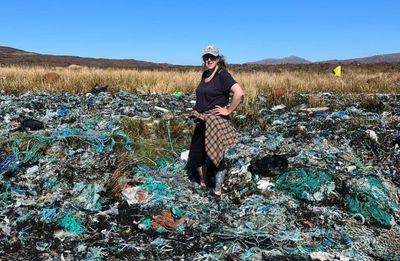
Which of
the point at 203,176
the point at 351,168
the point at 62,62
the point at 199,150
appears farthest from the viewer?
the point at 62,62

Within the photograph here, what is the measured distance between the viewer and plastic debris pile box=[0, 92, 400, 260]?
363 cm

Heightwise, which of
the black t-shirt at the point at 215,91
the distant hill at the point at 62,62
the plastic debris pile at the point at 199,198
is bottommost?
the distant hill at the point at 62,62

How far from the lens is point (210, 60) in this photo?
13.4 feet

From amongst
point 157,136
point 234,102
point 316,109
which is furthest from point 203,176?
point 316,109

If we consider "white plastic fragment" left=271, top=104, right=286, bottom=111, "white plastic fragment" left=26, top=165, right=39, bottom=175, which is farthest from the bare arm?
"white plastic fragment" left=271, top=104, right=286, bottom=111

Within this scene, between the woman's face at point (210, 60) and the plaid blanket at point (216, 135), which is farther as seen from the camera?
the plaid blanket at point (216, 135)

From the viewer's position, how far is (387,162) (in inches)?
210

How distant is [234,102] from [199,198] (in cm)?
105

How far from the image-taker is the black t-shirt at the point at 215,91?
4133 millimetres

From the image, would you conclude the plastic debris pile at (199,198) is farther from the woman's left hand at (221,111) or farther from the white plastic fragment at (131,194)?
the woman's left hand at (221,111)

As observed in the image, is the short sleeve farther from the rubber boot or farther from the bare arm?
the rubber boot

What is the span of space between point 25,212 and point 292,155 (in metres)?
3.06

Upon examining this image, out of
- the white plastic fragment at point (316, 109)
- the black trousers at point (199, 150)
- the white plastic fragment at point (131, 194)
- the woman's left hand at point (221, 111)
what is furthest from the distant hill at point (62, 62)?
the woman's left hand at point (221, 111)

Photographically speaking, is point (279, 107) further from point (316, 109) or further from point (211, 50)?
point (211, 50)
